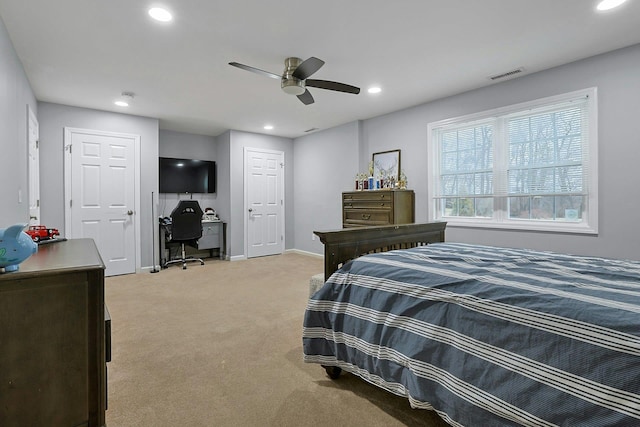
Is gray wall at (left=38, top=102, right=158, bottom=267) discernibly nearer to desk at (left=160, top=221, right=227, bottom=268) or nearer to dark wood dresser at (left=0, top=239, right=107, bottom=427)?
desk at (left=160, top=221, right=227, bottom=268)

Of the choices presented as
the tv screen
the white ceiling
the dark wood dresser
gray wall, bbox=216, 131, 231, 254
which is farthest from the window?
the tv screen

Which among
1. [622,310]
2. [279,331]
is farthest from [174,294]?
[622,310]

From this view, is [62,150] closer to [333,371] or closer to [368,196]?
[368,196]

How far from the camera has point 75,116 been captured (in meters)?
4.58

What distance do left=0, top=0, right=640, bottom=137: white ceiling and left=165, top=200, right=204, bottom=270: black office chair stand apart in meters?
1.71

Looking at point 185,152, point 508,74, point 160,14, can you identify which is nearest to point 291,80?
point 160,14

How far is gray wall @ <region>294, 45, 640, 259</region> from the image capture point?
2.91 meters

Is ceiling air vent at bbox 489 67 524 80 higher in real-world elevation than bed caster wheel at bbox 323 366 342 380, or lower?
higher

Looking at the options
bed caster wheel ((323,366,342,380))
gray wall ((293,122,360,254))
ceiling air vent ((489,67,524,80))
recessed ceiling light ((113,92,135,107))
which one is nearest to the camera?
bed caster wheel ((323,366,342,380))

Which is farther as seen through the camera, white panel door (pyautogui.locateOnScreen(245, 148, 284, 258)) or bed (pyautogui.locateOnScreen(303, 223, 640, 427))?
white panel door (pyautogui.locateOnScreen(245, 148, 284, 258))

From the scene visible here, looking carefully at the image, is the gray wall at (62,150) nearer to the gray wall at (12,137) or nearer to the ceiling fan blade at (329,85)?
the gray wall at (12,137)

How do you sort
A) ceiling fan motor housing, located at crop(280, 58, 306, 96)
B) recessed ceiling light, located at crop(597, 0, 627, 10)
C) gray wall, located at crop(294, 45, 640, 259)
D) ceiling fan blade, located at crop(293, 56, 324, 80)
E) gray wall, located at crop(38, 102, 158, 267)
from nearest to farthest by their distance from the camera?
recessed ceiling light, located at crop(597, 0, 627, 10) < ceiling fan blade, located at crop(293, 56, 324, 80) < gray wall, located at crop(294, 45, 640, 259) < ceiling fan motor housing, located at crop(280, 58, 306, 96) < gray wall, located at crop(38, 102, 158, 267)

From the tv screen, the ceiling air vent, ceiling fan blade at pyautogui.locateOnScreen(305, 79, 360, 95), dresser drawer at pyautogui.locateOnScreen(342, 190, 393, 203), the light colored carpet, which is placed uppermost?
the ceiling air vent

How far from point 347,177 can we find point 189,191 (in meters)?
3.08
